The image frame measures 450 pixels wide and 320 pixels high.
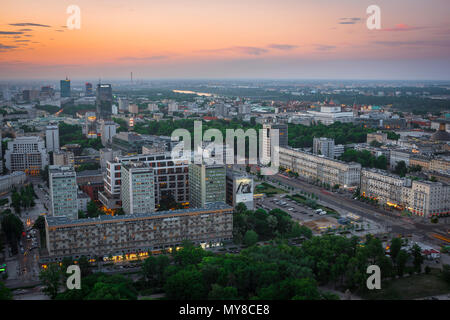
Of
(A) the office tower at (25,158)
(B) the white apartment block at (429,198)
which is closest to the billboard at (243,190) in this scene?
(B) the white apartment block at (429,198)

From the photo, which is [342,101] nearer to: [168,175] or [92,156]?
[92,156]

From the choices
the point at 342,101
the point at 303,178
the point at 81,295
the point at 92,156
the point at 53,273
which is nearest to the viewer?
the point at 81,295

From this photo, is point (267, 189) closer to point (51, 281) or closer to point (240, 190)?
point (240, 190)

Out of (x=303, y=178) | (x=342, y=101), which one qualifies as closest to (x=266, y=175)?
(x=303, y=178)

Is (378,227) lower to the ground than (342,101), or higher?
lower

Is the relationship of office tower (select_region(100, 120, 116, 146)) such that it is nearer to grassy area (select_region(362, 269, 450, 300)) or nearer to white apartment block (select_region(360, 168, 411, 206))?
white apartment block (select_region(360, 168, 411, 206))

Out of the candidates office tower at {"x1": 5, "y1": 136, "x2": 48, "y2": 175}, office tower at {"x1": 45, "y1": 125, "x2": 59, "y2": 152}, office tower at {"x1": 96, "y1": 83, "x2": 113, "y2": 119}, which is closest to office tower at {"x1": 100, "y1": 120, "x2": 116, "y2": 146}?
office tower at {"x1": 45, "y1": 125, "x2": 59, "y2": 152}

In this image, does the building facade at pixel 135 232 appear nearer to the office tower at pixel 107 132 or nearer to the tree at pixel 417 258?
the tree at pixel 417 258
